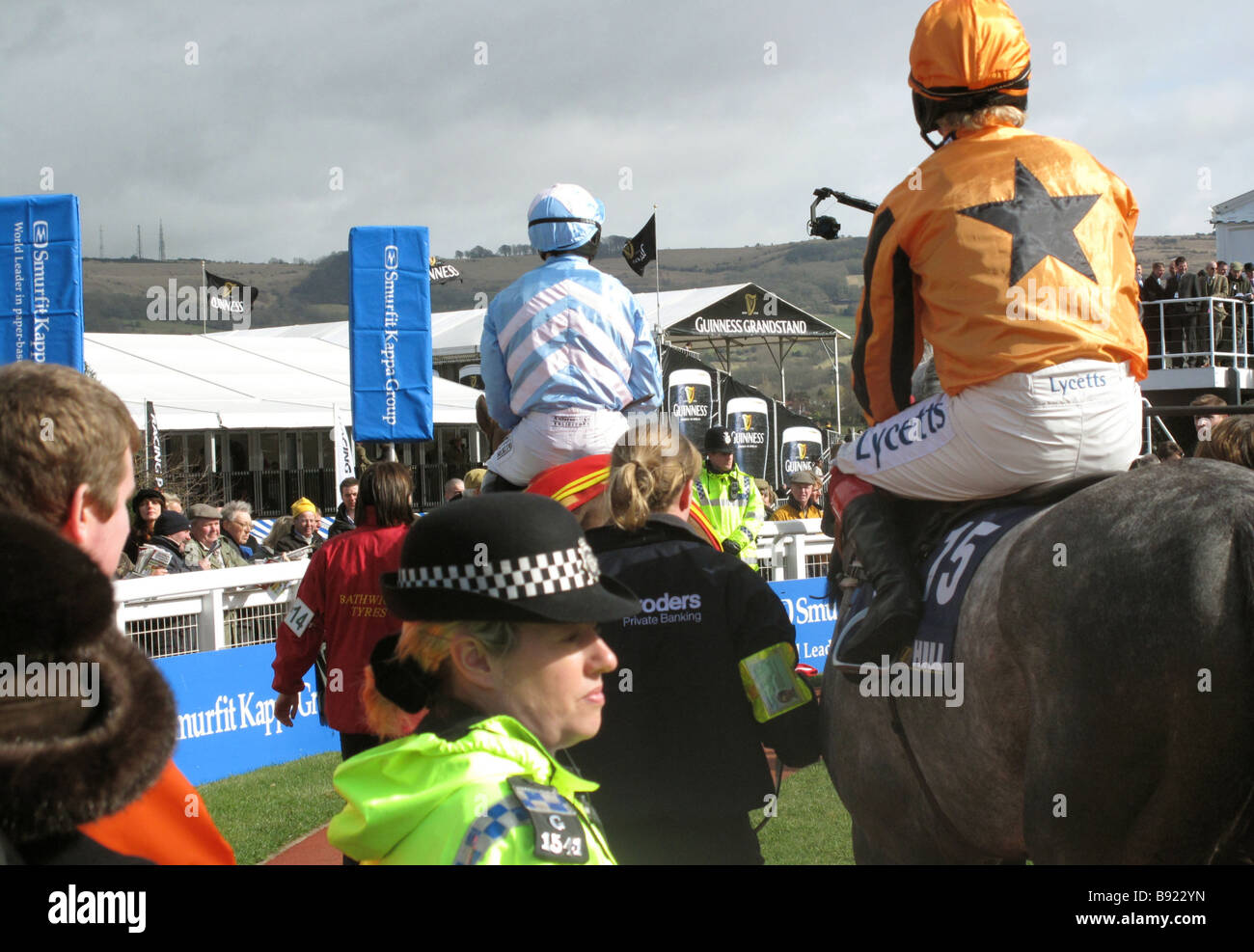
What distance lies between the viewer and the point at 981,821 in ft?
10.2

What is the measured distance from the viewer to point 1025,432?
123 inches

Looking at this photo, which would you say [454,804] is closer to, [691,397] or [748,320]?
[691,397]

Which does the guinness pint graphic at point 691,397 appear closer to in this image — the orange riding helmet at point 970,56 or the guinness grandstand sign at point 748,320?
the guinness grandstand sign at point 748,320

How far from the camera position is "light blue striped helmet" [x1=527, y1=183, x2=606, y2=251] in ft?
14.4

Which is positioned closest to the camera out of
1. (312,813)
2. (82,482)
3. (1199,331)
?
(82,482)

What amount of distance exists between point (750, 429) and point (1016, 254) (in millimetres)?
18942

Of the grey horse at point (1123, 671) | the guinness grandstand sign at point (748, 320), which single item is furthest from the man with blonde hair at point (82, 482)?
the guinness grandstand sign at point (748, 320)

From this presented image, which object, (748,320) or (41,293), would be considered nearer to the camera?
(41,293)

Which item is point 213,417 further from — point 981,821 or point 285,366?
point 981,821

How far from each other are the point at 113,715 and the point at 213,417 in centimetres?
1921

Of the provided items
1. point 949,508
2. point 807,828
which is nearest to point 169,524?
point 807,828

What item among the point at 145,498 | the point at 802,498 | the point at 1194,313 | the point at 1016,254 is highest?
the point at 1194,313

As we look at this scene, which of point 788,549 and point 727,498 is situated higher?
point 727,498
